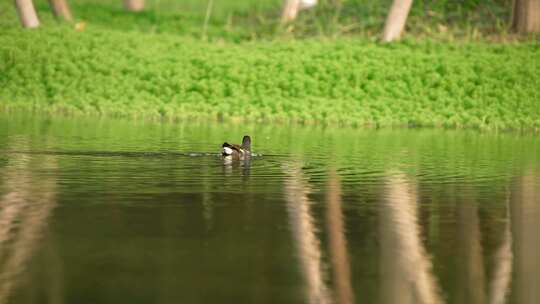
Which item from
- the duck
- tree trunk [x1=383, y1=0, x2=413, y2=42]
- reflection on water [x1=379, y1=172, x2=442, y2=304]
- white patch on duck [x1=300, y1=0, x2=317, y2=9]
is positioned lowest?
reflection on water [x1=379, y1=172, x2=442, y2=304]

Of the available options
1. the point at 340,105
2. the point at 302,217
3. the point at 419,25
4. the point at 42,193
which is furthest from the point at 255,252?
the point at 419,25

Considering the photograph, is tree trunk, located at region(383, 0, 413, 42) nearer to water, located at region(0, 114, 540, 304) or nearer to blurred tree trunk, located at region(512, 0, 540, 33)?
blurred tree trunk, located at region(512, 0, 540, 33)

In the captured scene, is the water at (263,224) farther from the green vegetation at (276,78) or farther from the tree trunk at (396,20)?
the tree trunk at (396,20)

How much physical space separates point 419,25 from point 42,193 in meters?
30.2

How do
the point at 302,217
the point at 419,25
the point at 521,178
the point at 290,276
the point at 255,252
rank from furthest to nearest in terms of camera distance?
the point at 419,25, the point at 521,178, the point at 302,217, the point at 255,252, the point at 290,276

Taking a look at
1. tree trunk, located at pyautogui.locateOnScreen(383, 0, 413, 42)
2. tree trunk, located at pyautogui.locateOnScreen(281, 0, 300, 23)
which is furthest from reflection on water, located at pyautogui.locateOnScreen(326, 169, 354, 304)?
tree trunk, located at pyautogui.locateOnScreen(281, 0, 300, 23)

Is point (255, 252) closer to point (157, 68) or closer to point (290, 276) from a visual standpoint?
point (290, 276)

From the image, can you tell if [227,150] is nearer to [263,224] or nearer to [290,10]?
[263,224]

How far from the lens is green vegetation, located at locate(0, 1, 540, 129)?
38.1m

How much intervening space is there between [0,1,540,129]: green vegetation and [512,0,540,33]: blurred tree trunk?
5.83 feet

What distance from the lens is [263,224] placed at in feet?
51.6

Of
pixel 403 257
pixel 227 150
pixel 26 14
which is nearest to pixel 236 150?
pixel 227 150

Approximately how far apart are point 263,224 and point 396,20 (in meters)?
28.9

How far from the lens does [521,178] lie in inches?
875
